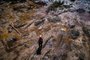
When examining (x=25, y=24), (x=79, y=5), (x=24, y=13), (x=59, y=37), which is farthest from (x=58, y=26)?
(x=79, y=5)

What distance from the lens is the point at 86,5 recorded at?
70.6 ft

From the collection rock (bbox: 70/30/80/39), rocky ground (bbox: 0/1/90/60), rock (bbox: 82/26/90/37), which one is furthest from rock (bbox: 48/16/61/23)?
rock (bbox: 82/26/90/37)

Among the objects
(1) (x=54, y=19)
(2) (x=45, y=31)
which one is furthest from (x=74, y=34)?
(1) (x=54, y=19)

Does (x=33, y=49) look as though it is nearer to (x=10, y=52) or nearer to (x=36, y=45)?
(x=36, y=45)

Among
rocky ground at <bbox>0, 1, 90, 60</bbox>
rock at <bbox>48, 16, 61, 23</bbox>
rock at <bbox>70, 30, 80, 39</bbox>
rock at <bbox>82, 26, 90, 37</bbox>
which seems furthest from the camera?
rock at <bbox>48, 16, 61, 23</bbox>

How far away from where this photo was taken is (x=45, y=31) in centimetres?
1581

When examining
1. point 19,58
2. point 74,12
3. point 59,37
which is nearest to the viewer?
point 19,58

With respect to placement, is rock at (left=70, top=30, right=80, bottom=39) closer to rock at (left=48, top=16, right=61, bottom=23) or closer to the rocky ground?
the rocky ground

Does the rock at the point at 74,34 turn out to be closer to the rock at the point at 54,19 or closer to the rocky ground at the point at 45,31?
the rocky ground at the point at 45,31

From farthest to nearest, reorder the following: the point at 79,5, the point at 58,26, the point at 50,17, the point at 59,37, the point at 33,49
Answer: the point at 79,5, the point at 50,17, the point at 58,26, the point at 59,37, the point at 33,49

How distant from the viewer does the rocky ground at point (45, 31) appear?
43.3ft

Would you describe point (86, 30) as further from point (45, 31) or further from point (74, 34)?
point (45, 31)

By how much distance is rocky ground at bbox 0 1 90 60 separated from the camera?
13198 millimetres

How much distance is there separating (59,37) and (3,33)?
503cm
